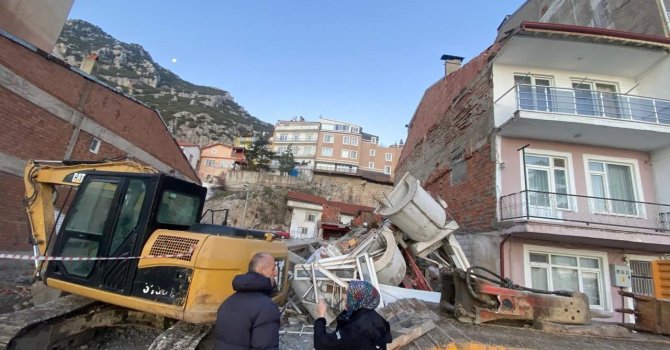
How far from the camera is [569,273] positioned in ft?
31.7

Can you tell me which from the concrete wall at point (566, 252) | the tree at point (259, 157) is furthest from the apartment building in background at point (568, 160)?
the tree at point (259, 157)

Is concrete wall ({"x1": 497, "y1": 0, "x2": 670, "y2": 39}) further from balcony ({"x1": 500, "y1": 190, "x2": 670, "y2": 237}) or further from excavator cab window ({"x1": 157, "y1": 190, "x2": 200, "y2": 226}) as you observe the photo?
excavator cab window ({"x1": 157, "y1": 190, "x2": 200, "y2": 226})

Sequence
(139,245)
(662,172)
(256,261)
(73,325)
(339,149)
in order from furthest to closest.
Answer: (339,149) → (662,172) → (73,325) → (139,245) → (256,261)

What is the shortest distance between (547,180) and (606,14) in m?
8.84

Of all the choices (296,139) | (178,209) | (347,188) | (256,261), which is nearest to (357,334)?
(256,261)

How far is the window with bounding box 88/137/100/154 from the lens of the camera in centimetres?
1277

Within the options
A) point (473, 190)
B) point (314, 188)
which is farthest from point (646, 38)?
point (314, 188)

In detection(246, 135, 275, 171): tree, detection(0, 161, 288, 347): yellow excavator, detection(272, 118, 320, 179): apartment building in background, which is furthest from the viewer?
detection(272, 118, 320, 179): apartment building in background

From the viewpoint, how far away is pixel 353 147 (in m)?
61.4

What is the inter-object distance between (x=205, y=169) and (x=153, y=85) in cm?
5839

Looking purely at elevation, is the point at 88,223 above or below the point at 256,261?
above

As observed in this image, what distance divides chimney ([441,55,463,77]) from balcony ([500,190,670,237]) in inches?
358

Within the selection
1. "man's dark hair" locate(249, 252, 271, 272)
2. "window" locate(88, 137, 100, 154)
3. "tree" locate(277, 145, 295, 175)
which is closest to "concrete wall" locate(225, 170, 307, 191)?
"tree" locate(277, 145, 295, 175)

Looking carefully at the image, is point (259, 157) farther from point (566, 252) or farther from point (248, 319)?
point (248, 319)
